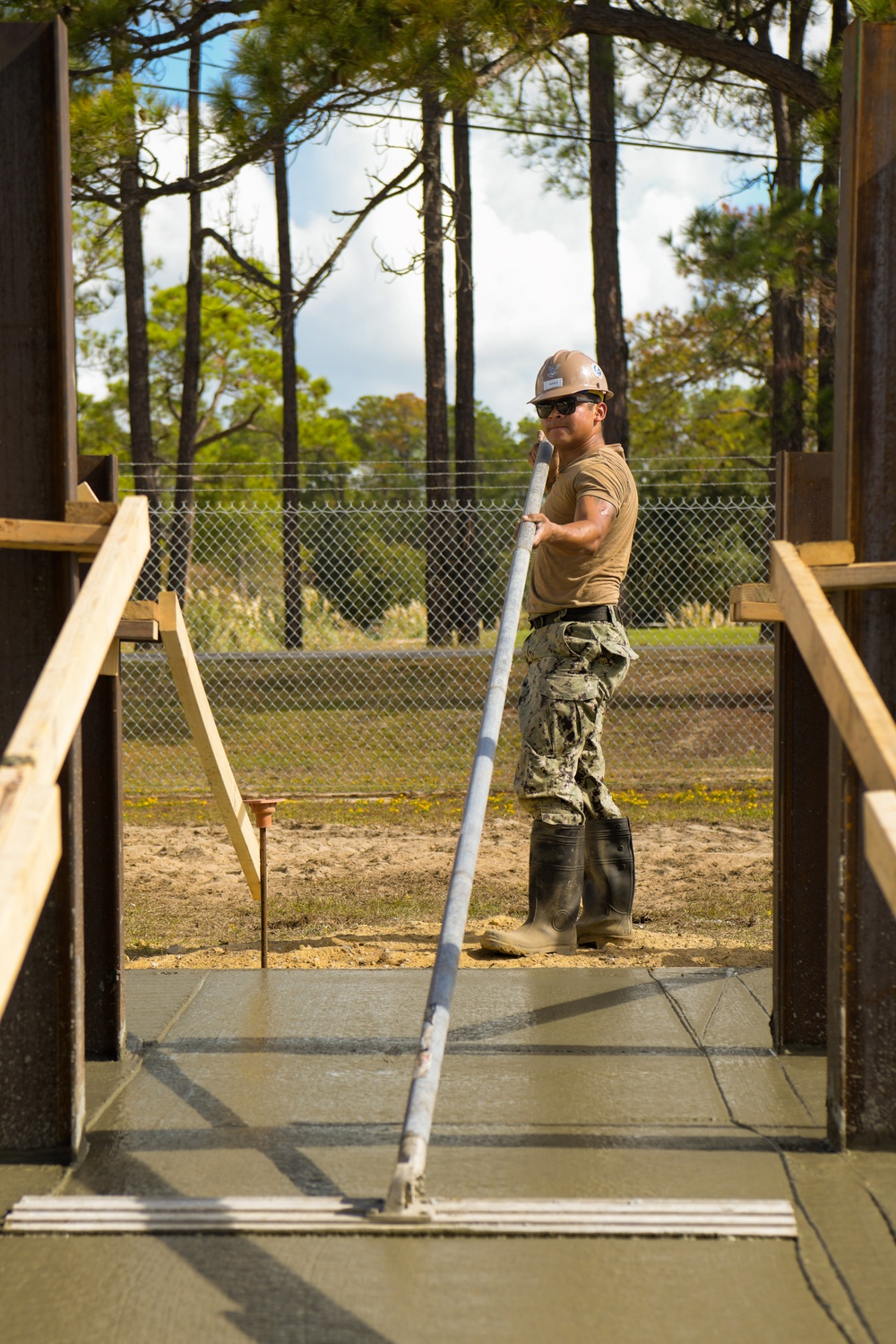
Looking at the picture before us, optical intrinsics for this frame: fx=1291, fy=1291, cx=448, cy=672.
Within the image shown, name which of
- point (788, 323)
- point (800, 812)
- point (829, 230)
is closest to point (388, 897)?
point (800, 812)

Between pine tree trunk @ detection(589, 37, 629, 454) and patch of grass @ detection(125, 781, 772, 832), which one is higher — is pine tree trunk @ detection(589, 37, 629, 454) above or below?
above

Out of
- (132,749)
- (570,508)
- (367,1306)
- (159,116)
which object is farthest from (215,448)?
(367,1306)

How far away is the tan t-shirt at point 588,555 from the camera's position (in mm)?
4391

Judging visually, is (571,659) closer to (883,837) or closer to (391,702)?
(883,837)

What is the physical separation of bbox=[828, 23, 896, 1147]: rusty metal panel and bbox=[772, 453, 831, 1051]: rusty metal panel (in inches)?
25.7

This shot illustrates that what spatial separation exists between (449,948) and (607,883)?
89.3 inches

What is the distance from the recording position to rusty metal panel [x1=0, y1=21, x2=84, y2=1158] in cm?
253

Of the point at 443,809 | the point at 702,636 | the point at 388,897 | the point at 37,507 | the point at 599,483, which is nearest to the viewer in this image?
the point at 37,507

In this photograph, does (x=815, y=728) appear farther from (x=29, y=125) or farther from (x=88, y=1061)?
(x=29, y=125)

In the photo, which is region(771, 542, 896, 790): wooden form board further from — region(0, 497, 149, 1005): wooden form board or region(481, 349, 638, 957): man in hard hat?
region(481, 349, 638, 957): man in hard hat

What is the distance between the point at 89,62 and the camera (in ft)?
28.8

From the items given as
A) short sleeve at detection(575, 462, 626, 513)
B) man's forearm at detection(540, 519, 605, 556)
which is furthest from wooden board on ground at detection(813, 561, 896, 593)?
short sleeve at detection(575, 462, 626, 513)

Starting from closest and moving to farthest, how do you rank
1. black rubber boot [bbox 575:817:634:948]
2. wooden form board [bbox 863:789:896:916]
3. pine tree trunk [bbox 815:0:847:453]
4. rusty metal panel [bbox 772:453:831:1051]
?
wooden form board [bbox 863:789:896:916]
rusty metal panel [bbox 772:453:831:1051]
black rubber boot [bbox 575:817:634:948]
pine tree trunk [bbox 815:0:847:453]

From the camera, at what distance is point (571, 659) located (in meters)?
4.45
